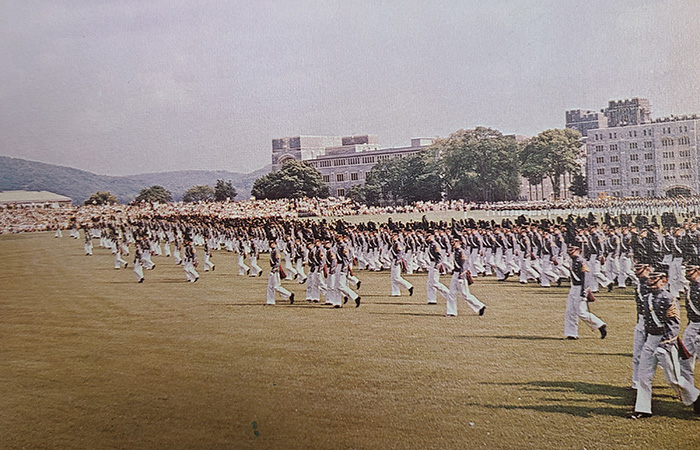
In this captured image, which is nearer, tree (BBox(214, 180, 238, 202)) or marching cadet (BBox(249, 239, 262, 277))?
marching cadet (BBox(249, 239, 262, 277))

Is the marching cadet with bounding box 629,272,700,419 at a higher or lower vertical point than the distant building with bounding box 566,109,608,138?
lower

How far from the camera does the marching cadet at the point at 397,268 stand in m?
8.02

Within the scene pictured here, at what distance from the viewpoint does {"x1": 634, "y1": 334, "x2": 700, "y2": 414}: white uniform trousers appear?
5305 millimetres

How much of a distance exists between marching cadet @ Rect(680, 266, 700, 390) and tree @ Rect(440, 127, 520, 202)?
88.6 inches

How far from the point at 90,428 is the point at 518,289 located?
15.7ft

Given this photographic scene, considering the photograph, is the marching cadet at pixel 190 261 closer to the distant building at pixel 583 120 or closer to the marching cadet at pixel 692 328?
the distant building at pixel 583 120

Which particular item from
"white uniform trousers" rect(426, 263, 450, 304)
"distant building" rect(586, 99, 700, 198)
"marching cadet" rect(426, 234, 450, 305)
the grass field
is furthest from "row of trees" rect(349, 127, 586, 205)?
the grass field

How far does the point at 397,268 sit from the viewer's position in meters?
8.20

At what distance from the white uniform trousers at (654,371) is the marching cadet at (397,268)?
311cm

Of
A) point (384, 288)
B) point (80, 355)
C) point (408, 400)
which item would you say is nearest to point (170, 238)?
point (80, 355)

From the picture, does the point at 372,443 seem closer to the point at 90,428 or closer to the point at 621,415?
the point at 621,415

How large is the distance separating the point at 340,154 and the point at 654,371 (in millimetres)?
4563

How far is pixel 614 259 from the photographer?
712 centimetres

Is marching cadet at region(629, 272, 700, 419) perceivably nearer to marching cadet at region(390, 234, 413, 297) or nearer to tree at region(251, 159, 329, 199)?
marching cadet at region(390, 234, 413, 297)
